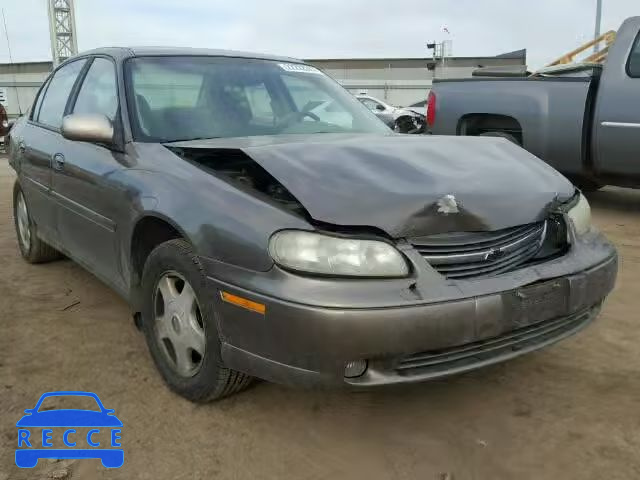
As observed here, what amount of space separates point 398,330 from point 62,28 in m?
34.4

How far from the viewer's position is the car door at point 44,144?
12.7 ft

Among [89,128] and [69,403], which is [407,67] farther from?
[69,403]

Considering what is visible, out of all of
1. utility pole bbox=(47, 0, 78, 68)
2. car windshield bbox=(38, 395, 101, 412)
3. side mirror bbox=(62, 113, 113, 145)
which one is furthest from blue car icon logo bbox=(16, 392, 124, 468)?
utility pole bbox=(47, 0, 78, 68)

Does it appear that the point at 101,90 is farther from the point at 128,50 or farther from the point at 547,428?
the point at 547,428

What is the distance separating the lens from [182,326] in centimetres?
255

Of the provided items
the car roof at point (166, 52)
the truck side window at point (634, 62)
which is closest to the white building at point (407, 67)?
the truck side window at point (634, 62)

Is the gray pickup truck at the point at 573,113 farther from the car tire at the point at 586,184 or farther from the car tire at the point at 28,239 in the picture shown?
the car tire at the point at 28,239

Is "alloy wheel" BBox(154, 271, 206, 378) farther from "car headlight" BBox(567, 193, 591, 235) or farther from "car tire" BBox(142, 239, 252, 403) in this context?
"car headlight" BBox(567, 193, 591, 235)

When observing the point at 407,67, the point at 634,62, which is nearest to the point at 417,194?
the point at 634,62

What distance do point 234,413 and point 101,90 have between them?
201 cm

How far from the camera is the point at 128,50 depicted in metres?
3.38

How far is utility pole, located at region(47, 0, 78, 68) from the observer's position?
30.1 metres

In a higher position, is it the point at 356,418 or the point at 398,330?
the point at 398,330

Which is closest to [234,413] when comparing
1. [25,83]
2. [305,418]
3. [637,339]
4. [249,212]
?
[305,418]
